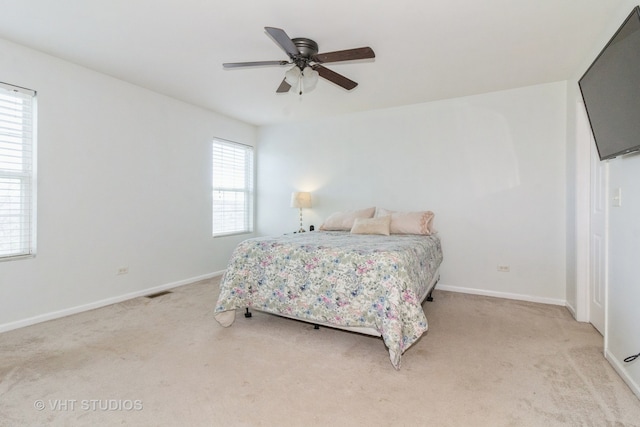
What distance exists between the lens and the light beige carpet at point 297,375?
162cm

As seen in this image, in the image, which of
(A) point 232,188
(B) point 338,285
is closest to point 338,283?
(B) point 338,285

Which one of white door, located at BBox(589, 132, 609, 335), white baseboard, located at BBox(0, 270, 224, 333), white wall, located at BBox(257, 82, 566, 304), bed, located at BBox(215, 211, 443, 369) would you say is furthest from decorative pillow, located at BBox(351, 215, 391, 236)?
white baseboard, located at BBox(0, 270, 224, 333)

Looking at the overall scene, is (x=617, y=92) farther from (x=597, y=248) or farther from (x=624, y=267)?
(x=597, y=248)

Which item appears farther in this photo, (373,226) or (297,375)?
(373,226)

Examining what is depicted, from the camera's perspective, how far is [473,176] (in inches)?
152

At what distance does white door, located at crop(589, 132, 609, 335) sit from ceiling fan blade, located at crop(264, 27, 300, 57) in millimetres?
2487

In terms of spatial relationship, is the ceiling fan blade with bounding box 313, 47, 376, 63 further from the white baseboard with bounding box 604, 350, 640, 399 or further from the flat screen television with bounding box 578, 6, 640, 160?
the white baseboard with bounding box 604, 350, 640, 399

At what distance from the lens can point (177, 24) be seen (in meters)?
2.38

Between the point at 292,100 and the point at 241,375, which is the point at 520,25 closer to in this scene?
the point at 292,100

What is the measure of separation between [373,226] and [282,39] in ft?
7.23

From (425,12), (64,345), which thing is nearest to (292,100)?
(425,12)

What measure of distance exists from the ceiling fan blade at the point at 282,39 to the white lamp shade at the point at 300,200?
2.55 m

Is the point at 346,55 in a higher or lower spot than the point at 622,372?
higher

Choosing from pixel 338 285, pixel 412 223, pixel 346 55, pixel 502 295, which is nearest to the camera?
pixel 346 55
